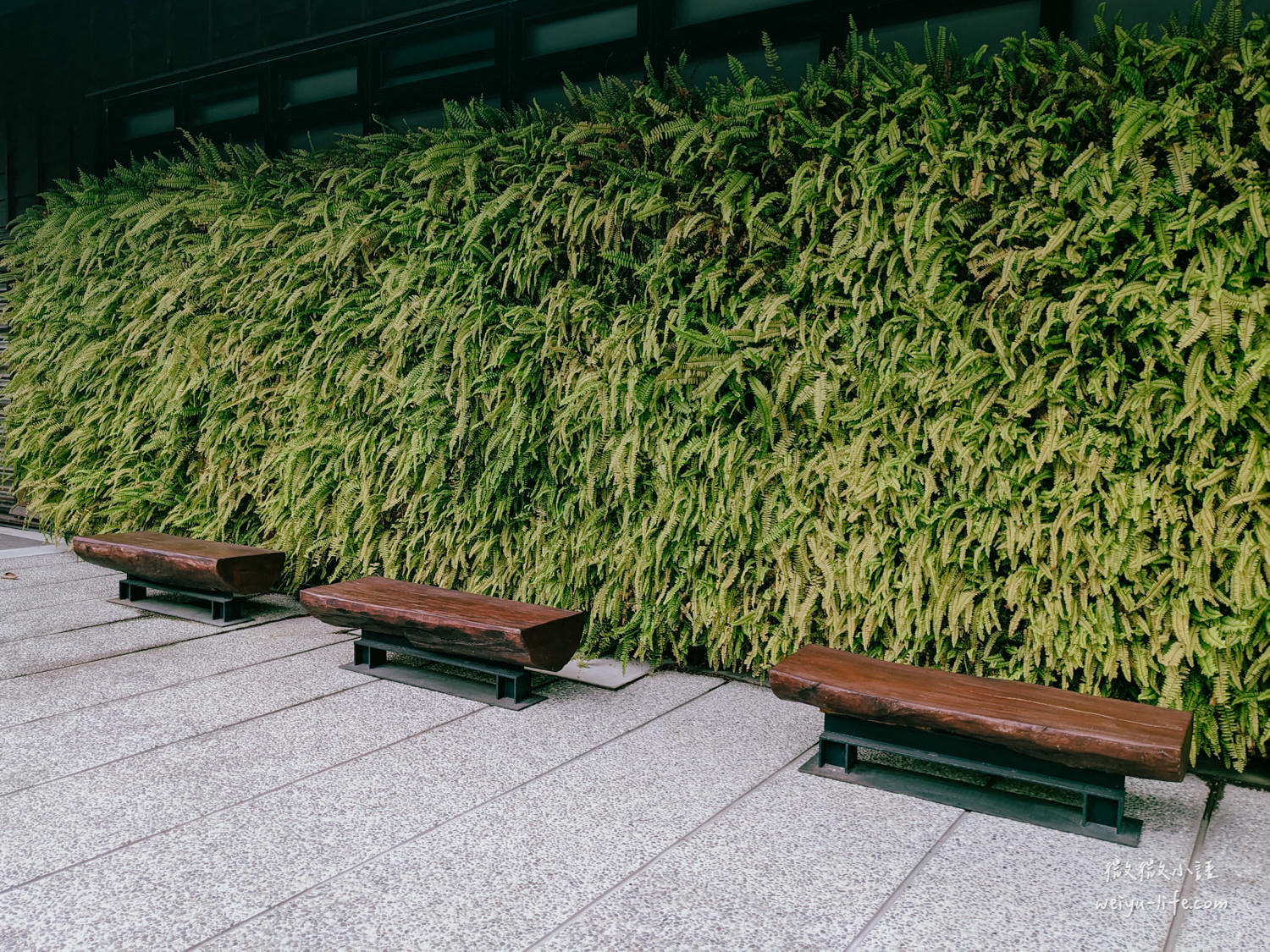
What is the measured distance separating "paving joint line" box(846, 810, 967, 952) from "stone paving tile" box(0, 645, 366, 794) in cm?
299

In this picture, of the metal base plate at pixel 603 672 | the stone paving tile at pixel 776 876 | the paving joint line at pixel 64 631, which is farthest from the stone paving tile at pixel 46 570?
the stone paving tile at pixel 776 876

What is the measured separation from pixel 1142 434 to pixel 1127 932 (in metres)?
2.01

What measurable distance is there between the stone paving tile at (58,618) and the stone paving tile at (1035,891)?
5.31 metres

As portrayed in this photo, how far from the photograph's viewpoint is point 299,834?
3125mm

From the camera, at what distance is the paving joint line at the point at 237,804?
281cm

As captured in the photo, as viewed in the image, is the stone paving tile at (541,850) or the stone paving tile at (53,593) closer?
the stone paving tile at (541,850)

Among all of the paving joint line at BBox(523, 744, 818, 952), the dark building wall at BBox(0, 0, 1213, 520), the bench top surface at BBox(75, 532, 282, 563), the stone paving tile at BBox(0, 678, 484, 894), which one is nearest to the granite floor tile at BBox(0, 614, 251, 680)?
the bench top surface at BBox(75, 532, 282, 563)

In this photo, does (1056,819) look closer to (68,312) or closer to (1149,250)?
(1149,250)

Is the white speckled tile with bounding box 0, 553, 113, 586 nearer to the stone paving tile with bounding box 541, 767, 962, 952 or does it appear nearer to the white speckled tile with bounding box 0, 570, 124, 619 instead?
the white speckled tile with bounding box 0, 570, 124, 619

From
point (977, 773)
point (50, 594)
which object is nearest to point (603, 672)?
point (977, 773)

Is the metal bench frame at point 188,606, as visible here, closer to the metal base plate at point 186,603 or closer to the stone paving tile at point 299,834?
the metal base plate at point 186,603

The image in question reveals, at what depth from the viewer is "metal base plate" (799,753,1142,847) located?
3.27 metres

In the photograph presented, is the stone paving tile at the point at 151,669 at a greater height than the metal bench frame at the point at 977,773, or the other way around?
the metal bench frame at the point at 977,773

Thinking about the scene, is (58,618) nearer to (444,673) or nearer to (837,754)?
(444,673)
